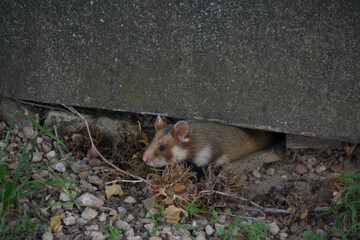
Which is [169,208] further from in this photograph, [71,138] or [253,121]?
[71,138]

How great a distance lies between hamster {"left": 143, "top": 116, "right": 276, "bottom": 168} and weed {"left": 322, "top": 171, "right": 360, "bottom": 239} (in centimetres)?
121

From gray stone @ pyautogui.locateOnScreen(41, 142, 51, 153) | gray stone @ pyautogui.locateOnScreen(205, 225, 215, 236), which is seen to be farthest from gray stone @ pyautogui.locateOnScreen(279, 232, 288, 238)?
gray stone @ pyautogui.locateOnScreen(41, 142, 51, 153)

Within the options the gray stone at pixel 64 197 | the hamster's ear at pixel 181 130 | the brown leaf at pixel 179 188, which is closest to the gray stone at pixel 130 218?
the brown leaf at pixel 179 188

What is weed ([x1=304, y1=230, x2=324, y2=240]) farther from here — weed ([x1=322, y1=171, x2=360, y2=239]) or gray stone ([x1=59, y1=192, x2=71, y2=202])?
gray stone ([x1=59, y1=192, x2=71, y2=202])

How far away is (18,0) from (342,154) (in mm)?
3383

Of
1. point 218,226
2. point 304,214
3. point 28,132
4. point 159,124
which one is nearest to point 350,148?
point 304,214

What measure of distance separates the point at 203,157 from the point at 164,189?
33.6 inches

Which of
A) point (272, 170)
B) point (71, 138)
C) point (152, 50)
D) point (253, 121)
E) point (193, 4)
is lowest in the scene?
point (272, 170)

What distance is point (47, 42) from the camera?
11.7 ft

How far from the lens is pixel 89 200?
3051 millimetres

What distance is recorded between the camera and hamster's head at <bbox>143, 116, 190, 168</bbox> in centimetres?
353

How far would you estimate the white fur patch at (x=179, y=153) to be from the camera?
3.66 metres

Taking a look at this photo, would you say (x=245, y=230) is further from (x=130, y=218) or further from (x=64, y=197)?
(x=64, y=197)

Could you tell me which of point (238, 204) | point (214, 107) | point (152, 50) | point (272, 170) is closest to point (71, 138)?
point (152, 50)
